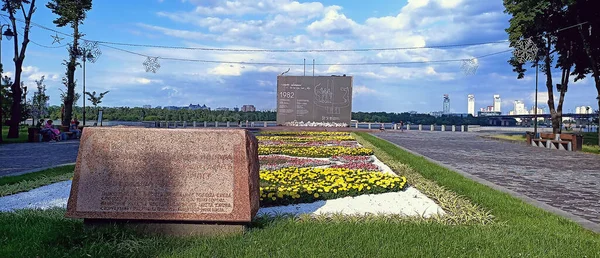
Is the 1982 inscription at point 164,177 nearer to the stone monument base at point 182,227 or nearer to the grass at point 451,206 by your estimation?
the stone monument base at point 182,227

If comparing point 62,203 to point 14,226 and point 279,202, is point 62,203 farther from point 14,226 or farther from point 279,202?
point 279,202

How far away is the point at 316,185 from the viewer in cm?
776

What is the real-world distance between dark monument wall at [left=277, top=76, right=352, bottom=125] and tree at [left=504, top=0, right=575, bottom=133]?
12373 mm

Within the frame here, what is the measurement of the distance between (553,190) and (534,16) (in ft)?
59.6

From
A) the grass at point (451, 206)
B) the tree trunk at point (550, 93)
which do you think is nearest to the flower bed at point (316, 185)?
the grass at point (451, 206)

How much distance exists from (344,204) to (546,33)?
24.2 meters

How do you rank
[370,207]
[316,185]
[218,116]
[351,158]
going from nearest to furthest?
1. [370,207]
2. [316,185]
3. [351,158]
4. [218,116]

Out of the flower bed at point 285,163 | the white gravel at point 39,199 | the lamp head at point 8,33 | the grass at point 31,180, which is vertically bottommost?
the white gravel at point 39,199

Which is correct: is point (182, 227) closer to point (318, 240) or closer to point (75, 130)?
point (318, 240)

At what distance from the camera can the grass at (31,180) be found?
802 centimetres

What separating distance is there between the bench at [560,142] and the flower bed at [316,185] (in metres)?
16.2

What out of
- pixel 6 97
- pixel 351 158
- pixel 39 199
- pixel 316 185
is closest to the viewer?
pixel 39 199

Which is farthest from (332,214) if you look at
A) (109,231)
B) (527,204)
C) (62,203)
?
(62,203)

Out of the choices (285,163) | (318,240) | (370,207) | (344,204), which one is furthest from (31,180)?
(318,240)
